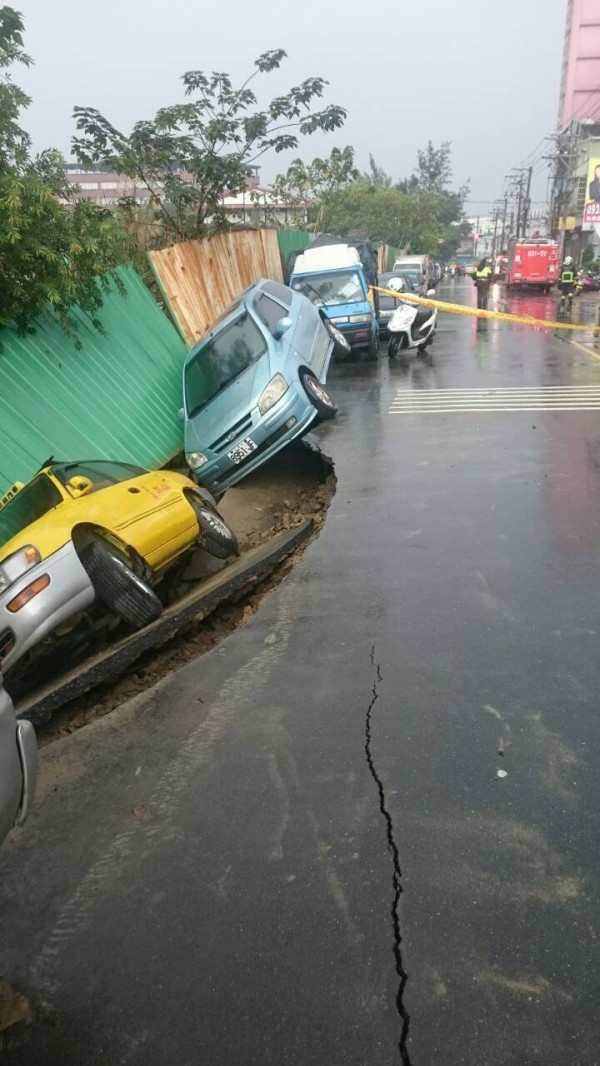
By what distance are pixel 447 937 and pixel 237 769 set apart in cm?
138

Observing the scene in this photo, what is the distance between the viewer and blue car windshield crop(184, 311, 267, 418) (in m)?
9.23

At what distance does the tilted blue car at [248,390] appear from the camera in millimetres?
8500

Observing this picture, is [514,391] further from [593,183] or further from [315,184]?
[593,183]

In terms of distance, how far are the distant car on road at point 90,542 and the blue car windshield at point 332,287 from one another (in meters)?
10.6

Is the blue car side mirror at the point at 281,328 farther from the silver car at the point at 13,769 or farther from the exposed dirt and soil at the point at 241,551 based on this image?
the silver car at the point at 13,769

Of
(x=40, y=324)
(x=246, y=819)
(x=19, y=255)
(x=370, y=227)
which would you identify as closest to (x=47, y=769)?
(x=246, y=819)

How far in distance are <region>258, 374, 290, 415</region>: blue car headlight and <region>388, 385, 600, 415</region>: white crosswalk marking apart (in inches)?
118

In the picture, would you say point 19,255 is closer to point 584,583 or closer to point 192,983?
point 584,583

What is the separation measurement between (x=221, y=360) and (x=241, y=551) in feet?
10.9

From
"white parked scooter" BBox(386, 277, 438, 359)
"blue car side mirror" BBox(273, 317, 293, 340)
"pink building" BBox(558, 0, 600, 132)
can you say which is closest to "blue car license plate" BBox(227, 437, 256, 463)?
"blue car side mirror" BBox(273, 317, 293, 340)

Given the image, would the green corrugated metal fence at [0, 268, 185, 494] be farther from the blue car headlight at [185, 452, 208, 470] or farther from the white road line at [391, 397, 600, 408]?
the white road line at [391, 397, 600, 408]

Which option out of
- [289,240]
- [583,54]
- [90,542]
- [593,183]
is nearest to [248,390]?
[90,542]

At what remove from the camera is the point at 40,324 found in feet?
26.0

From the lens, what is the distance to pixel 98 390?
8.63m
